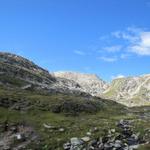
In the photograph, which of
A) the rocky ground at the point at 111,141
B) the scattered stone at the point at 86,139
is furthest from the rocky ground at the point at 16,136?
the scattered stone at the point at 86,139

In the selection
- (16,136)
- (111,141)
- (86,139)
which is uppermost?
(16,136)

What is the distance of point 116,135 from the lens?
61312mm

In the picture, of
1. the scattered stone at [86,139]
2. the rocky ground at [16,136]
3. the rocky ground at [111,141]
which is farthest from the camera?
the rocky ground at [16,136]

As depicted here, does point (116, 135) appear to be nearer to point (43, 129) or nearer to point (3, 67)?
point (43, 129)

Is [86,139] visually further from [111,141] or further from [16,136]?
[16,136]

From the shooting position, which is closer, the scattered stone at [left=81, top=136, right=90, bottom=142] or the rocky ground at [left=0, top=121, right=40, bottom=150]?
the scattered stone at [left=81, top=136, right=90, bottom=142]

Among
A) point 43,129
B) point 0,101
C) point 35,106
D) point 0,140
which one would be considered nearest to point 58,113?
point 35,106

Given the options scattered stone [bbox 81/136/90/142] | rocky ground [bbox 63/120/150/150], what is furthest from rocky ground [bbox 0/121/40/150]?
scattered stone [bbox 81/136/90/142]

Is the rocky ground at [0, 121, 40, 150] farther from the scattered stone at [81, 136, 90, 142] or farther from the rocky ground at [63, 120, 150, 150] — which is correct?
the scattered stone at [81, 136, 90, 142]

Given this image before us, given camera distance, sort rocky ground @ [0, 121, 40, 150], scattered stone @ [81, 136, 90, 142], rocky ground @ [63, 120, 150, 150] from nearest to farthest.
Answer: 1. rocky ground @ [63, 120, 150, 150]
2. scattered stone @ [81, 136, 90, 142]
3. rocky ground @ [0, 121, 40, 150]

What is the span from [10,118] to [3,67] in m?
111

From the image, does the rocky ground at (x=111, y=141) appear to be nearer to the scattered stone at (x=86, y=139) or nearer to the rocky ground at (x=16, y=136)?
the scattered stone at (x=86, y=139)

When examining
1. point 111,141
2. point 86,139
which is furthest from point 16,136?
point 111,141

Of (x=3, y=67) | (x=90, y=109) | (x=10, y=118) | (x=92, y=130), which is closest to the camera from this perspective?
(x=92, y=130)
